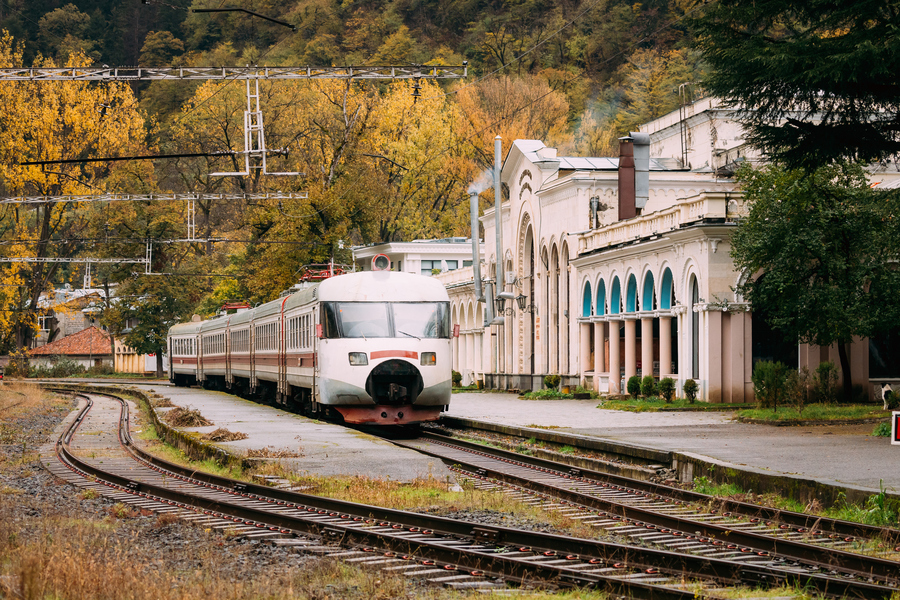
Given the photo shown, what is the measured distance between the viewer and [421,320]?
24.7 metres

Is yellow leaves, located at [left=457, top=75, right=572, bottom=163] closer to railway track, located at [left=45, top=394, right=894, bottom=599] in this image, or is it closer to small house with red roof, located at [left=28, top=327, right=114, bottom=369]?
small house with red roof, located at [left=28, top=327, right=114, bottom=369]

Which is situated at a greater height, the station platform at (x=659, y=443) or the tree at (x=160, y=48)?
the tree at (x=160, y=48)

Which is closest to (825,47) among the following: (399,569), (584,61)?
(399,569)

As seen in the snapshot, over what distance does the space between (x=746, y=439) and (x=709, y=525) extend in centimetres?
963

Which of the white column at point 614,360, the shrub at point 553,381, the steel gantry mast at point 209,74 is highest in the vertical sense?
the steel gantry mast at point 209,74

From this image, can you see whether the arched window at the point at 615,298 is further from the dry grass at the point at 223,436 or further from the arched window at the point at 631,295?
the dry grass at the point at 223,436

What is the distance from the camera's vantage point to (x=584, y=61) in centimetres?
8494

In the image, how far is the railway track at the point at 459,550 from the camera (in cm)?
855

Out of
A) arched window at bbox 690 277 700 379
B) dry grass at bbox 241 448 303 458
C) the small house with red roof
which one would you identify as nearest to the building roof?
the small house with red roof

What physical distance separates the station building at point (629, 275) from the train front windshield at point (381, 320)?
7419 mm

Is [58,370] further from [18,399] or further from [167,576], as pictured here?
[167,576]

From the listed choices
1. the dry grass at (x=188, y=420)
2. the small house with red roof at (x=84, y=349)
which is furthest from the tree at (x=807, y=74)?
the small house with red roof at (x=84, y=349)

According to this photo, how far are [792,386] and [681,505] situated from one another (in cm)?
1607

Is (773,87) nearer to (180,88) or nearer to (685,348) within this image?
(685,348)
